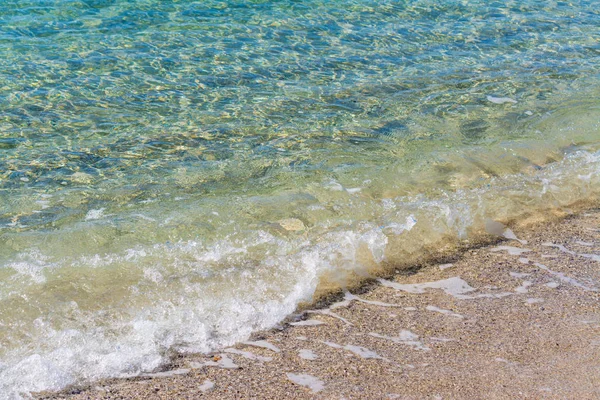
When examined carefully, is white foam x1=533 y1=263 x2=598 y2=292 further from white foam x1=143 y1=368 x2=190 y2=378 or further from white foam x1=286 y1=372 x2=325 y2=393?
white foam x1=143 y1=368 x2=190 y2=378

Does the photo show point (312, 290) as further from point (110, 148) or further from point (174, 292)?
point (110, 148)

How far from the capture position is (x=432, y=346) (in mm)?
3848

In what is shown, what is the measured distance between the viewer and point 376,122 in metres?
6.98

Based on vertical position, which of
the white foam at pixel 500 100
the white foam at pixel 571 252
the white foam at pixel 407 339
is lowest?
the white foam at pixel 571 252

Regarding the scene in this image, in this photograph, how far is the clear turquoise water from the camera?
13.8 ft

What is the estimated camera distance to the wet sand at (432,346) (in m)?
3.45

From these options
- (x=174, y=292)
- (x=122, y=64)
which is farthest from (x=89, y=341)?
(x=122, y=64)

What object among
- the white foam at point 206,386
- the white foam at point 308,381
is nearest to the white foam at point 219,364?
the white foam at point 206,386

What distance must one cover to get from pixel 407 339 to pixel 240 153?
286 centimetres

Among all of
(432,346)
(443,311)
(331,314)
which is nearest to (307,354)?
(331,314)

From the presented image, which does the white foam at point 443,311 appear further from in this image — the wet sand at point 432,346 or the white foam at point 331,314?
the white foam at point 331,314

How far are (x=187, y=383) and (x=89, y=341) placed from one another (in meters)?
0.69

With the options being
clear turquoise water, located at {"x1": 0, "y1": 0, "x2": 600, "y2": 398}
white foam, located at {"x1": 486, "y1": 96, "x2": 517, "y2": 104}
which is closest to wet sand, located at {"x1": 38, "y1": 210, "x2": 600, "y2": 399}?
clear turquoise water, located at {"x1": 0, "y1": 0, "x2": 600, "y2": 398}

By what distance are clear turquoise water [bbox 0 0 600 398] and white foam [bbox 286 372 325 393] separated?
1.69 ft
